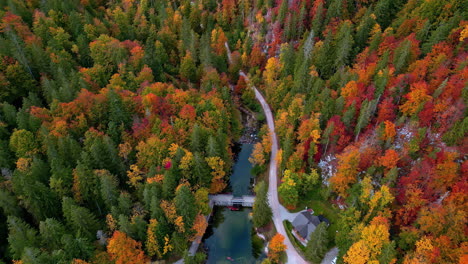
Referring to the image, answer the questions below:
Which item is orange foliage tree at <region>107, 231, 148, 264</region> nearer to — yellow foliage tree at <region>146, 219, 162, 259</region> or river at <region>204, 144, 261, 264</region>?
yellow foliage tree at <region>146, 219, 162, 259</region>

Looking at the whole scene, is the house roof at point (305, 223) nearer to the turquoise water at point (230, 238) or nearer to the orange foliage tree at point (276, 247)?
the orange foliage tree at point (276, 247)

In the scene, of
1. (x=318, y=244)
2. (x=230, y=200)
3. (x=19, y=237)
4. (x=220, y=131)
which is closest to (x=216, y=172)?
(x=230, y=200)

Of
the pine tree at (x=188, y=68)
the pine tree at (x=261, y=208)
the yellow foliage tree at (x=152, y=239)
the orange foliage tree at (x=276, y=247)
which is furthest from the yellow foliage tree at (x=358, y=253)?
the pine tree at (x=188, y=68)

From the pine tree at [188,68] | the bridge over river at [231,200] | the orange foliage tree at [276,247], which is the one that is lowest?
the bridge over river at [231,200]

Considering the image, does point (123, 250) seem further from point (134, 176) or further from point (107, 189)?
point (134, 176)

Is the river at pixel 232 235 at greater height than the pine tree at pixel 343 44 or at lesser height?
lesser

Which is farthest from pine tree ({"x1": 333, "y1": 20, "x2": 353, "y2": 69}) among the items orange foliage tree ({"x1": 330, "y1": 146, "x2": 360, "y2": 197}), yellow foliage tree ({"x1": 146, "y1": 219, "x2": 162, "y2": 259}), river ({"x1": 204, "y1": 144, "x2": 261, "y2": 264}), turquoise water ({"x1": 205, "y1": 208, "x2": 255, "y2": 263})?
yellow foliage tree ({"x1": 146, "y1": 219, "x2": 162, "y2": 259})

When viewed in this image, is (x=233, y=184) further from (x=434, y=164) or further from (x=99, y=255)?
(x=434, y=164)
